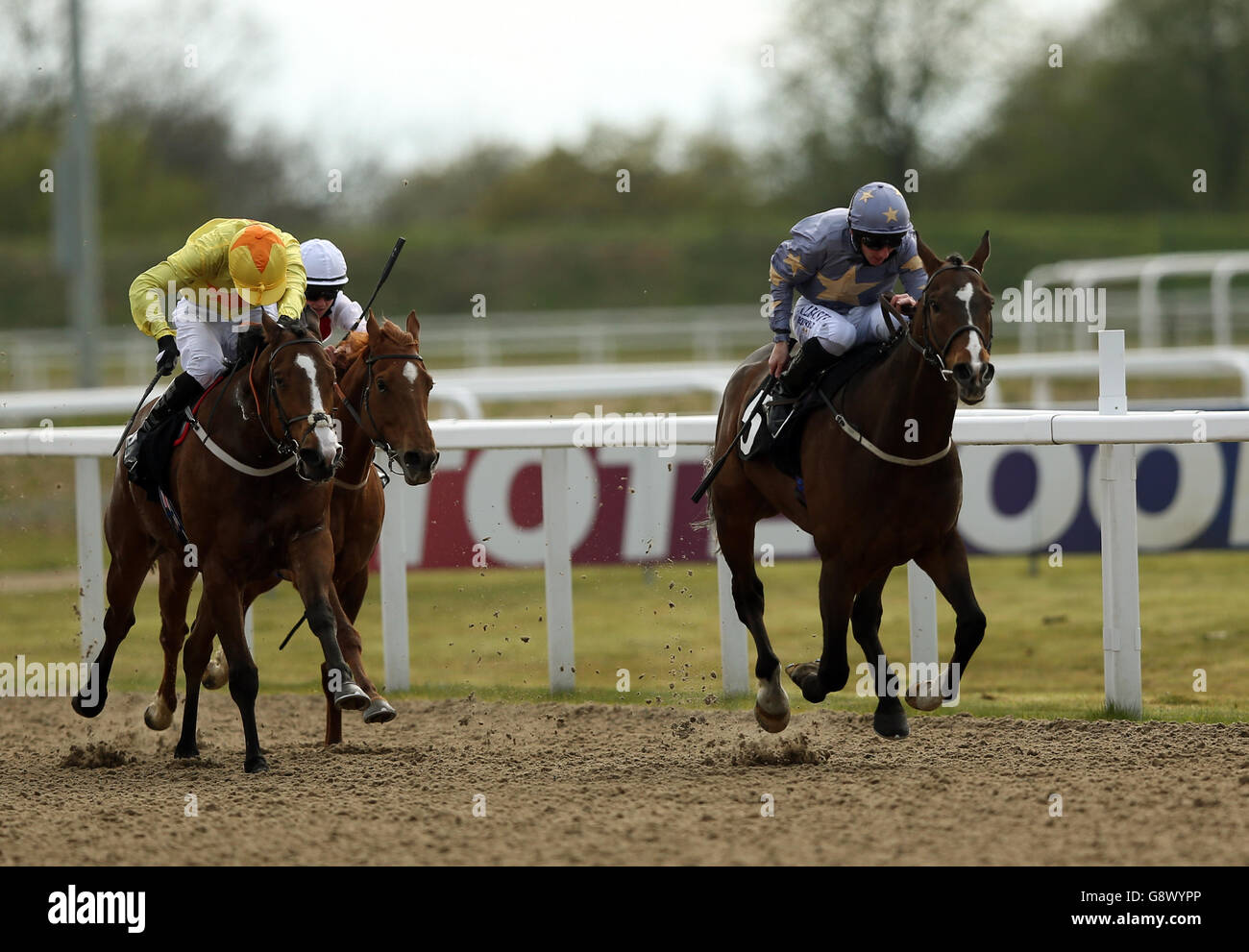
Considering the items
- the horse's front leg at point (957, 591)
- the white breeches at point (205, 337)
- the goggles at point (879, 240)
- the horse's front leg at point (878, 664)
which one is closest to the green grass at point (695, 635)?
the horse's front leg at point (878, 664)

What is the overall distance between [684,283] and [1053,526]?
24369 mm

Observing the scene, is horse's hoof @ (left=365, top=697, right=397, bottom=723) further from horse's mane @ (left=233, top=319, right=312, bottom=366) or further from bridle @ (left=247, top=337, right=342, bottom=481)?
horse's mane @ (left=233, top=319, right=312, bottom=366)

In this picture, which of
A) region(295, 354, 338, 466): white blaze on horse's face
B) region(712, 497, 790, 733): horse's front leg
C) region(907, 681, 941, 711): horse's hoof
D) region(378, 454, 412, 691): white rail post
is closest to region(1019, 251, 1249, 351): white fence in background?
region(378, 454, 412, 691): white rail post

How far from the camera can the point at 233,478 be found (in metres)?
6.19

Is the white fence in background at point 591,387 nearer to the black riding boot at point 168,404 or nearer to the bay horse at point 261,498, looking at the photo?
the black riding boot at point 168,404

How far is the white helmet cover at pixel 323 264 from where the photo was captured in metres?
6.83

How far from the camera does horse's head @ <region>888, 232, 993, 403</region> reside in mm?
5238

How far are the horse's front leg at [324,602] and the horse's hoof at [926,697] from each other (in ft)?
6.31

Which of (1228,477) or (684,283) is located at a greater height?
(684,283)

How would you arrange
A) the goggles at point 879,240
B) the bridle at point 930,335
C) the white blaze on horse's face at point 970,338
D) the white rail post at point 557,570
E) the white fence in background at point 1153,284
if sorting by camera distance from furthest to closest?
the white fence in background at point 1153,284 < the white rail post at point 557,570 < the goggles at point 879,240 < the bridle at point 930,335 < the white blaze on horse's face at point 970,338

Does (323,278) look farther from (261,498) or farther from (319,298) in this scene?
(261,498)

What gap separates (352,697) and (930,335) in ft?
7.46
